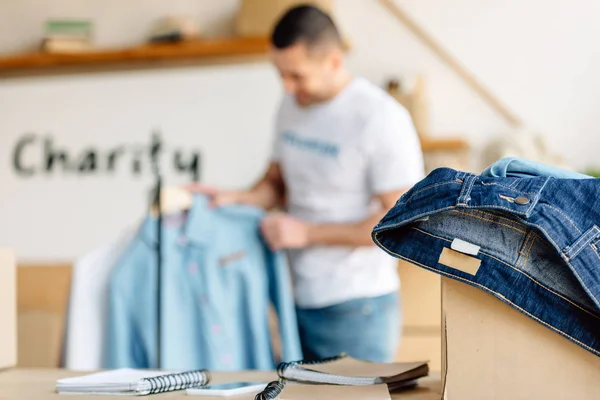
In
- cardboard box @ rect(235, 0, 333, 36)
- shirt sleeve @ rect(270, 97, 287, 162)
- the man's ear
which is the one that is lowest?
shirt sleeve @ rect(270, 97, 287, 162)

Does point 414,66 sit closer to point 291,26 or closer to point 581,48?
point 581,48

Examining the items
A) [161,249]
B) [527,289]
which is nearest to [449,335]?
[527,289]

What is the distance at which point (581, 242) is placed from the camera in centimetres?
65

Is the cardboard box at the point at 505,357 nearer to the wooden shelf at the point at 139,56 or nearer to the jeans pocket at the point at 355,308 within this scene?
the jeans pocket at the point at 355,308

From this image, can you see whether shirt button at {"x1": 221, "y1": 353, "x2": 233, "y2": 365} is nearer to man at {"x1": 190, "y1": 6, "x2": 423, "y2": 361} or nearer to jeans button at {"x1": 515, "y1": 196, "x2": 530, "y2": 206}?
man at {"x1": 190, "y1": 6, "x2": 423, "y2": 361}

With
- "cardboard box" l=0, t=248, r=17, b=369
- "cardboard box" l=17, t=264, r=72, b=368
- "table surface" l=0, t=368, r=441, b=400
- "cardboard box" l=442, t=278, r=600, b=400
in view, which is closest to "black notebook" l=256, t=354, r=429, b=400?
"table surface" l=0, t=368, r=441, b=400

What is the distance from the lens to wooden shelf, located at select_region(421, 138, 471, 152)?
272cm

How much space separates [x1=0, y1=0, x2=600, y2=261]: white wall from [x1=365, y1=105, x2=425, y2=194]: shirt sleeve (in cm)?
118

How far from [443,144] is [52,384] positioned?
202cm

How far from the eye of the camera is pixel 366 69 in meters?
2.87

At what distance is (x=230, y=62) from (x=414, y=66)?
2.29 feet

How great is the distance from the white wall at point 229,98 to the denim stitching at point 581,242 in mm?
2129

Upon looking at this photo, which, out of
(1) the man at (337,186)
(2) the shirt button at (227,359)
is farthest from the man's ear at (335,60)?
(2) the shirt button at (227,359)

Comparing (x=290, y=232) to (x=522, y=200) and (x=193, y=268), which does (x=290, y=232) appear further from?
(x=522, y=200)
